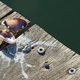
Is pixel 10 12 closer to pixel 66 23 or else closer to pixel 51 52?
pixel 51 52

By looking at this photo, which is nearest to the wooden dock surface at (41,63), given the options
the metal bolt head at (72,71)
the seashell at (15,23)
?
the metal bolt head at (72,71)

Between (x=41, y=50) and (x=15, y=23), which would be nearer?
(x=41, y=50)

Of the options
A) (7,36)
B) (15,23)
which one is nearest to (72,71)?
(7,36)

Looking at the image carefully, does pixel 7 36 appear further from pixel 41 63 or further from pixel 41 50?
pixel 41 63

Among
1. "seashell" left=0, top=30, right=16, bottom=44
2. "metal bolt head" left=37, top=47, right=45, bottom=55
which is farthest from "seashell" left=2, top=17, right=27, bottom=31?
"metal bolt head" left=37, top=47, right=45, bottom=55

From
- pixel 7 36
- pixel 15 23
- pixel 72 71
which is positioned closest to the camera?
pixel 72 71

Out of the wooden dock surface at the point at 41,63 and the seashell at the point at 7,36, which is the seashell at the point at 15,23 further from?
the wooden dock surface at the point at 41,63
